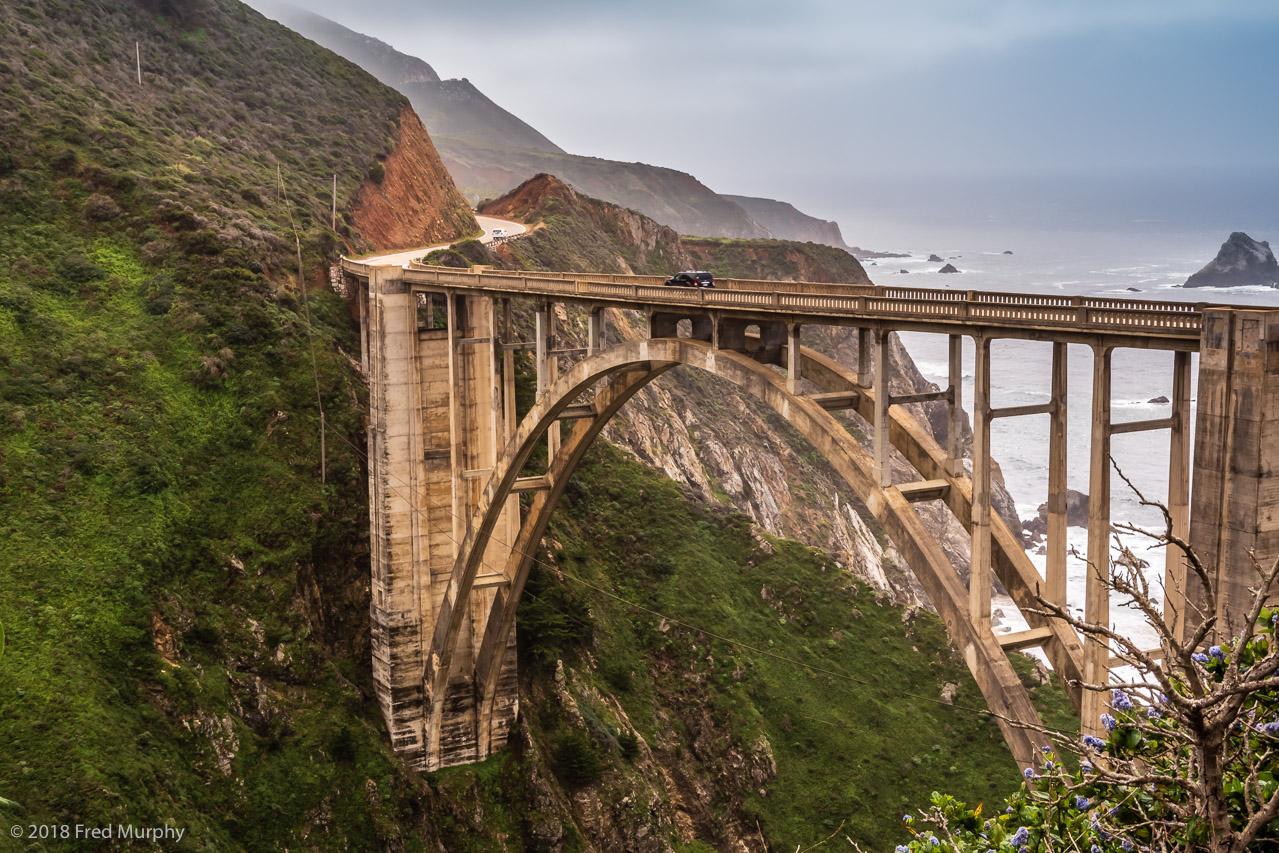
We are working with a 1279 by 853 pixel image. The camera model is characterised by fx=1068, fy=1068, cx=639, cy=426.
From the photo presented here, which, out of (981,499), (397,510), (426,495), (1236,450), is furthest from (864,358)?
(397,510)

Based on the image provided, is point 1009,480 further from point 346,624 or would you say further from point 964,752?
point 346,624

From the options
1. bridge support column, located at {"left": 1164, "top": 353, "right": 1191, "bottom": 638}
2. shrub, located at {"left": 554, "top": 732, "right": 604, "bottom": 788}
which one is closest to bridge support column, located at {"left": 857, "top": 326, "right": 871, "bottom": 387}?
bridge support column, located at {"left": 1164, "top": 353, "right": 1191, "bottom": 638}

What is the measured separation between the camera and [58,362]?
3438 cm

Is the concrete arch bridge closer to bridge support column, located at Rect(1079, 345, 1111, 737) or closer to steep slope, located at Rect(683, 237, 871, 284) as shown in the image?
bridge support column, located at Rect(1079, 345, 1111, 737)

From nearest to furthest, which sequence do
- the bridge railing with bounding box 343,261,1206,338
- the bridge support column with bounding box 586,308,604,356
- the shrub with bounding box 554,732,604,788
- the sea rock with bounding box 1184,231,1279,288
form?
the bridge railing with bounding box 343,261,1206,338 → the bridge support column with bounding box 586,308,604,356 → the shrub with bounding box 554,732,604,788 → the sea rock with bounding box 1184,231,1279,288

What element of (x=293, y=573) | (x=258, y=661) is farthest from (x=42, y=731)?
(x=293, y=573)

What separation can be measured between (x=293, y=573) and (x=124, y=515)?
16.7 ft

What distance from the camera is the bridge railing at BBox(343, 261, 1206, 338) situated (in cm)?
1448

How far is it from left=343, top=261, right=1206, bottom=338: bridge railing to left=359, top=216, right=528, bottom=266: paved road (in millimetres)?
18706

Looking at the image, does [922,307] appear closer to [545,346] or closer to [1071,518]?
[545,346]

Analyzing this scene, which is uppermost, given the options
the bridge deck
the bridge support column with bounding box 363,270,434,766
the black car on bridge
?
the black car on bridge

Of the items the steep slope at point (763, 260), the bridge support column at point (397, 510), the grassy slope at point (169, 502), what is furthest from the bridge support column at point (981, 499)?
the steep slope at point (763, 260)

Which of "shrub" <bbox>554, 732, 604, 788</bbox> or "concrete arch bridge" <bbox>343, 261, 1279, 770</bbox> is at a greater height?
"concrete arch bridge" <bbox>343, 261, 1279, 770</bbox>

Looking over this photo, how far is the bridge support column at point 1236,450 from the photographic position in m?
12.9
